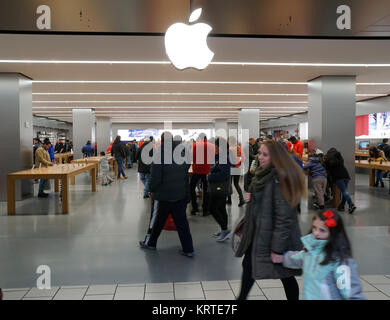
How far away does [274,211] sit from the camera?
230 cm

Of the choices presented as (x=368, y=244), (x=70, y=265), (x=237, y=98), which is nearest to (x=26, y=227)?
(x=70, y=265)

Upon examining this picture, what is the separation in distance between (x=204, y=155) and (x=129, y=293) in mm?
3473

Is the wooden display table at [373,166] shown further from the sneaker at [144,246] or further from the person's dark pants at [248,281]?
the person's dark pants at [248,281]

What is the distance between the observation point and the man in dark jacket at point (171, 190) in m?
4.06

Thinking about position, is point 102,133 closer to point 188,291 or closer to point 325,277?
point 188,291

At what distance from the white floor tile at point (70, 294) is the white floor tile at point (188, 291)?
0.87 m

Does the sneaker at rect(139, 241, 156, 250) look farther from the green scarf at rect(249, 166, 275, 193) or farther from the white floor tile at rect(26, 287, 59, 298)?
the green scarf at rect(249, 166, 275, 193)

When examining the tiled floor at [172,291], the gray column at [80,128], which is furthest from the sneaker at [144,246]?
the gray column at [80,128]

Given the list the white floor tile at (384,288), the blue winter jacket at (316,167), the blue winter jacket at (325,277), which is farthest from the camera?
the blue winter jacket at (316,167)
